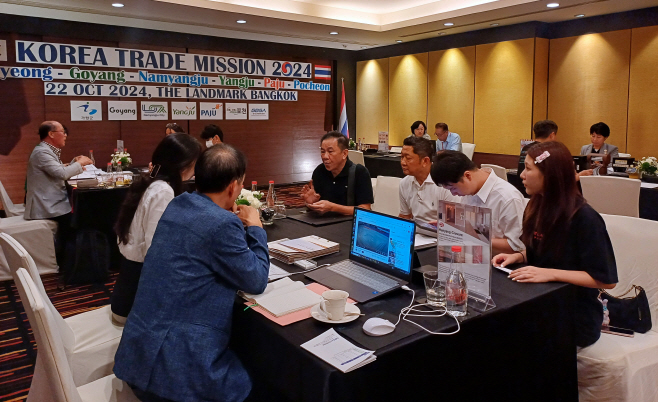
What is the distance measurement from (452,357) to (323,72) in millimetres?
9171

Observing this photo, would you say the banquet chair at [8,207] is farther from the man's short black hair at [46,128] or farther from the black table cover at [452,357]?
the black table cover at [452,357]

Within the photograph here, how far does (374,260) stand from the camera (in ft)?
6.95

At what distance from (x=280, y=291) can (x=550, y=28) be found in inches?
286

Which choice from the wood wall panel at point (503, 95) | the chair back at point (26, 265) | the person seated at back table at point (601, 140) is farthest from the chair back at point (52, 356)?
the wood wall panel at point (503, 95)

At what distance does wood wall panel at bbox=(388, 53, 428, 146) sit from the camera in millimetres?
9234

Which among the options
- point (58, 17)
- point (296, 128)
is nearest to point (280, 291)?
point (58, 17)

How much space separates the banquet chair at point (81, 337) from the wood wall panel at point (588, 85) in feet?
23.1

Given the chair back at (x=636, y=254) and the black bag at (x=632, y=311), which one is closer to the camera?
the black bag at (x=632, y=311)

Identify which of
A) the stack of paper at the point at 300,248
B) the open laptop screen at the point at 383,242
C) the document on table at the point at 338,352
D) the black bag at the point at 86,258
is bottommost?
the black bag at the point at 86,258

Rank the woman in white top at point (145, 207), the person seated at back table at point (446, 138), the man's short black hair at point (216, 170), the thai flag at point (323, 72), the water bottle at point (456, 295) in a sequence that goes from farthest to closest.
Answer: the thai flag at point (323, 72), the person seated at back table at point (446, 138), the woman in white top at point (145, 207), the man's short black hair at point (216, 170), the water bottle at point (456, 295)

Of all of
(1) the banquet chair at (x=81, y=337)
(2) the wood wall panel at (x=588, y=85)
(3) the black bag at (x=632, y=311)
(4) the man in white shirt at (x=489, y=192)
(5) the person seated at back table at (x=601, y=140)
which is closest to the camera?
(1) the banquet chair at (x=81, y=337)

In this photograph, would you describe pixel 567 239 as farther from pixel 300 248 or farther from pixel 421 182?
pixel 421 182

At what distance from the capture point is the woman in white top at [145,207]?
7.63 feet

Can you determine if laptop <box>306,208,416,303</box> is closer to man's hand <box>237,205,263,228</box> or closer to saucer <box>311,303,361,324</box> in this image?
saucer <box>311,303,361,324</box>
